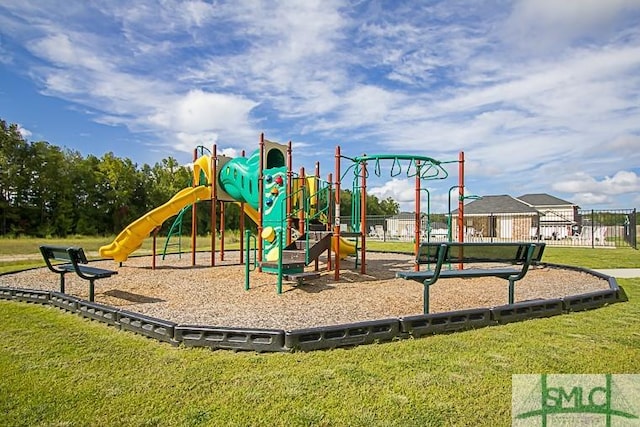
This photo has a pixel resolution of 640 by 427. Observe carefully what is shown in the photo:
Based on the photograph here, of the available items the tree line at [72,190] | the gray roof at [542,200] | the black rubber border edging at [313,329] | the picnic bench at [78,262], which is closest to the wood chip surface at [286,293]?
the picnic bench at [78,262]

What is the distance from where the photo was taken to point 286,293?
25.8 feet

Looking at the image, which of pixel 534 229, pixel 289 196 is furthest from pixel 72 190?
pixel 534 229

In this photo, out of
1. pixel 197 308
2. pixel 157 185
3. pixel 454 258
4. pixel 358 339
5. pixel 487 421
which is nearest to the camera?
pixel 487 421

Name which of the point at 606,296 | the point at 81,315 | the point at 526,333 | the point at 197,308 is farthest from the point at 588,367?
the point at 81,315

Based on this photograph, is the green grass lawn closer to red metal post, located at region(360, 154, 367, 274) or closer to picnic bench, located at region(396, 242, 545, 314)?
picnic bench, located at region(396, 242, 545, 314)

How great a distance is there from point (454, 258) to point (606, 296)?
2.30m

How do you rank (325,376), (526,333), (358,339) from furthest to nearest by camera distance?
(526,333)
(358,339)
(325,376)

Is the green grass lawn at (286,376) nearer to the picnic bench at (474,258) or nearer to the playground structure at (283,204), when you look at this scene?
the picnic bench at (474,258)

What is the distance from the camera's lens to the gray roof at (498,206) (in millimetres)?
42875

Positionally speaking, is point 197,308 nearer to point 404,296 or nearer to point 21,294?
point 21,294

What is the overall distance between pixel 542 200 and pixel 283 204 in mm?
44417

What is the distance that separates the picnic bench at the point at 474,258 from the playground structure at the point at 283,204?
1674mm

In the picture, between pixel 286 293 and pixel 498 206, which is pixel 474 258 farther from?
pixel 498 206

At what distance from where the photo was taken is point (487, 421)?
2.86 metres
